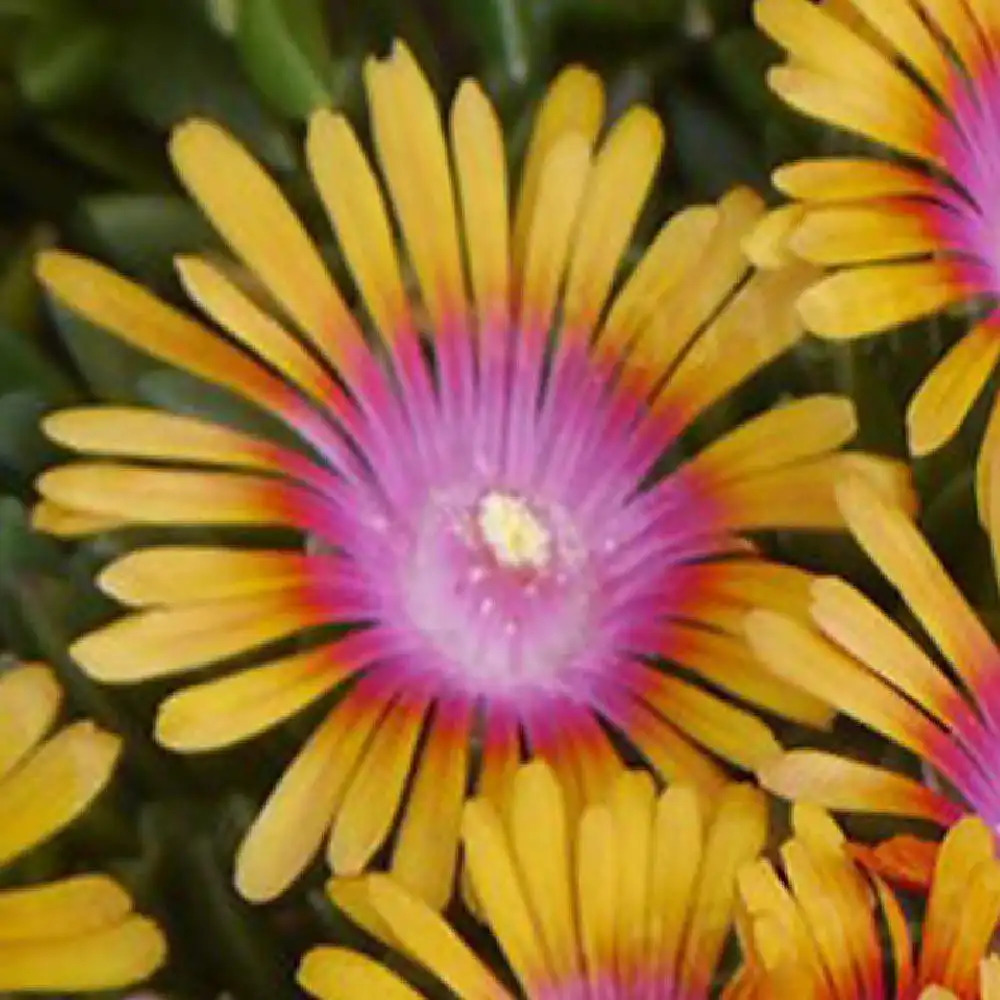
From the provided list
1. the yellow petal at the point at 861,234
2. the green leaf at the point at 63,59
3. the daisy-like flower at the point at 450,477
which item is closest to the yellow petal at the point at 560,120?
the daisy-like flower at the point at 450,477

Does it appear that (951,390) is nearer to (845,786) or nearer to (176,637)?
(845,786)

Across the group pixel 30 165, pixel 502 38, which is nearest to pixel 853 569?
pixel 502 38

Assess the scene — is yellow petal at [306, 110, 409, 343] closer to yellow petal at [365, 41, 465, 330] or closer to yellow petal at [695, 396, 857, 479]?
yellow petal at [365, 41, 465, 330]

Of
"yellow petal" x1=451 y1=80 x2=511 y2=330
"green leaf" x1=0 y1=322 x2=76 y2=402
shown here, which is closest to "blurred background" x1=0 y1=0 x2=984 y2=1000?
"green leaf" x1=0 y1=322 x2=76 y2=402

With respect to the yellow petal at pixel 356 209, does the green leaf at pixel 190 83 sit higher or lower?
higher

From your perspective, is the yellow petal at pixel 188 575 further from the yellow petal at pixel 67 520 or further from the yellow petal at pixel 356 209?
the yellow petal at pixel 356 209

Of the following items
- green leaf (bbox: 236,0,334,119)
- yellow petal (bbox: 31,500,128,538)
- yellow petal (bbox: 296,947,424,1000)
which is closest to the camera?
yellow petal (bbox: 296,947,424,1000)
